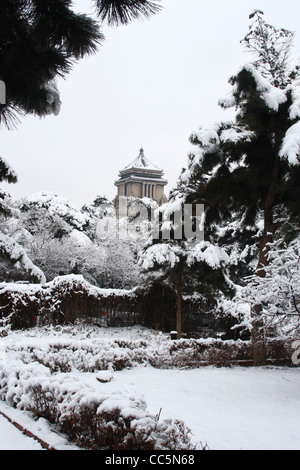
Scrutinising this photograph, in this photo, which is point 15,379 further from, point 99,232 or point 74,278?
point 99,232

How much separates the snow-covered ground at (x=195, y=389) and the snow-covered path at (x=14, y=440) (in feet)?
0.27

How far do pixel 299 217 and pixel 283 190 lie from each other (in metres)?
0.85

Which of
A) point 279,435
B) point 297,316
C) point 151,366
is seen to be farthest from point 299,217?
point 279,435

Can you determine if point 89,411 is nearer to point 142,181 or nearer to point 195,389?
point 195,389

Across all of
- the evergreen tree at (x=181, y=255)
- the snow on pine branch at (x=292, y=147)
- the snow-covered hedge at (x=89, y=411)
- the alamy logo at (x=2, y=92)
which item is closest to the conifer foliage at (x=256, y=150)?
the snow on pine branch at (x=292, y=147)

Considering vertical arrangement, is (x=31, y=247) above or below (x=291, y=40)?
below

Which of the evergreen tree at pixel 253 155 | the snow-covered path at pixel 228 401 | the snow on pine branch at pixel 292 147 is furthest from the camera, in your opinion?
the evergreen tree at pixel 253 155

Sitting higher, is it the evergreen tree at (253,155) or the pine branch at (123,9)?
the evergreen tree at (253,155)

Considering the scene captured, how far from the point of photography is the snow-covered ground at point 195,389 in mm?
4672

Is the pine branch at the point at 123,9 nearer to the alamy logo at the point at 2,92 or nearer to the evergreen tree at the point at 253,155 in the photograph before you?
the alamy logo at the point at 2,92

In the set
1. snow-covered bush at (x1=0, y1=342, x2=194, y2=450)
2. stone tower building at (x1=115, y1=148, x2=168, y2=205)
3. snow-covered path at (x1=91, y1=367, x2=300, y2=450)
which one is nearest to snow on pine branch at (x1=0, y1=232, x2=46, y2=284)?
snow-covered path at (x1=91, y1=367, x2=300, y2=450)

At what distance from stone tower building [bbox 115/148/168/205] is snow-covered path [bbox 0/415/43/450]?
8395 cm

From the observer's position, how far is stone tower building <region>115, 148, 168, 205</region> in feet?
296

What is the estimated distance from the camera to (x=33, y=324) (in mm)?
14508
